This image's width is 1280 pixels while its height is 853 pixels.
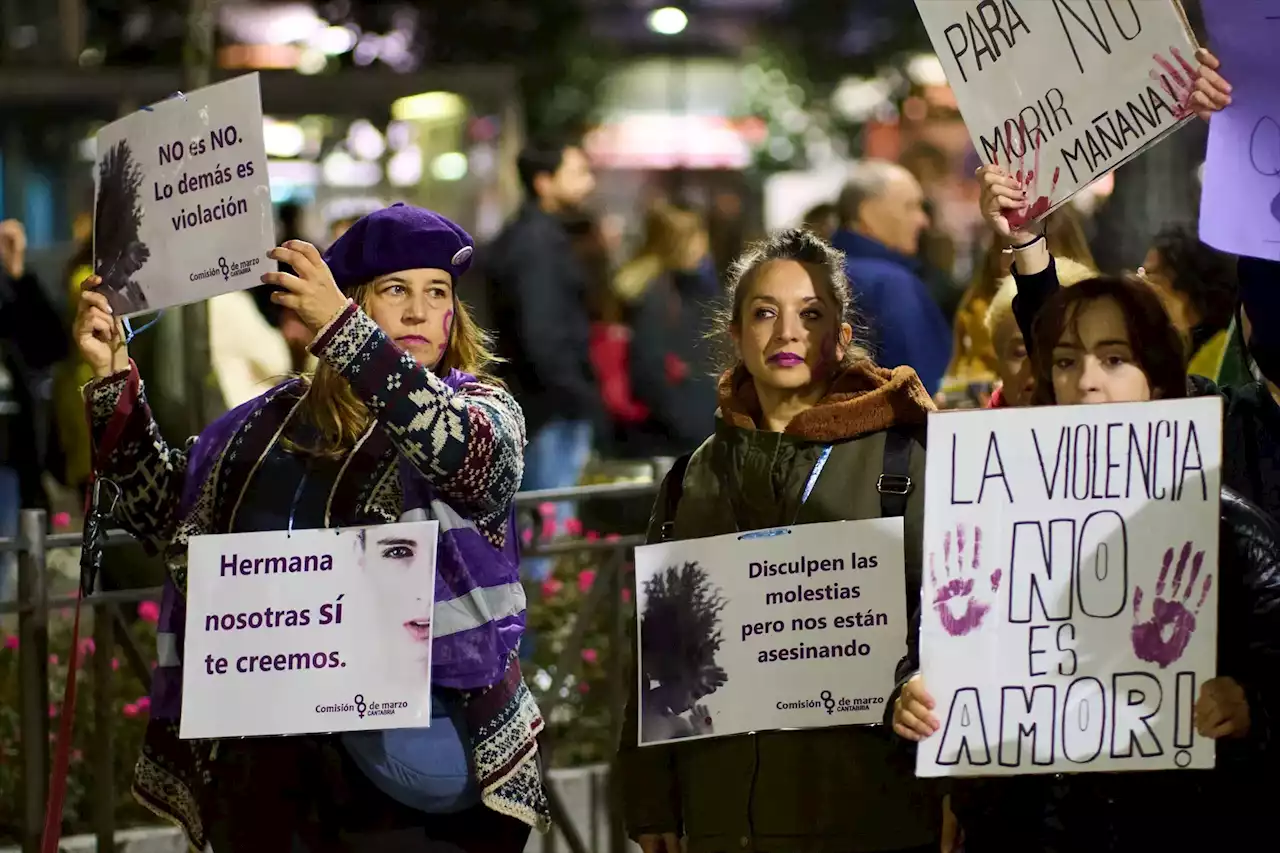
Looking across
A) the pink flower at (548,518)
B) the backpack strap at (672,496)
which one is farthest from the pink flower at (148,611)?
the backpack strap at (672,496)

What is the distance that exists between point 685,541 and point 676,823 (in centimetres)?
56

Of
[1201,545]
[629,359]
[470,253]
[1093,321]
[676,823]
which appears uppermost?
[629,359]

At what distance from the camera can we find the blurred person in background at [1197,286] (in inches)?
236

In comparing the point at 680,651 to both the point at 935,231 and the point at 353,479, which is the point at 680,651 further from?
the point at 935,231

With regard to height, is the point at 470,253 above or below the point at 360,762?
above

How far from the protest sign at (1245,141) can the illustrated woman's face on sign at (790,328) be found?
75 centimetres

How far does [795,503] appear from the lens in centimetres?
402

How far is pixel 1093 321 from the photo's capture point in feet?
11.8

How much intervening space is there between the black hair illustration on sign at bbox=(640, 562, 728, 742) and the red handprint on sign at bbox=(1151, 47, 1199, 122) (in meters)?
1.25

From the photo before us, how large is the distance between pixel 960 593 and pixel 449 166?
528 inches

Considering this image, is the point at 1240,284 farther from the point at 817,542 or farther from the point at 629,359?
the point at 629,359

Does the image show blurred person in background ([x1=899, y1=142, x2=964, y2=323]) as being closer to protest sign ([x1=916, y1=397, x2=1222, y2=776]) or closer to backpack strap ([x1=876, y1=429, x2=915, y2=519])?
backpack strap ([x1=876, y1=429, x2=915, y2=519])

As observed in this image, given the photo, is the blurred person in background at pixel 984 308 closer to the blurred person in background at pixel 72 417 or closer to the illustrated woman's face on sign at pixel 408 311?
the illustrated woman's face on sign at pixel 408 311

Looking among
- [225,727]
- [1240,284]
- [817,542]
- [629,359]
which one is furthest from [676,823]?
[629,359]
